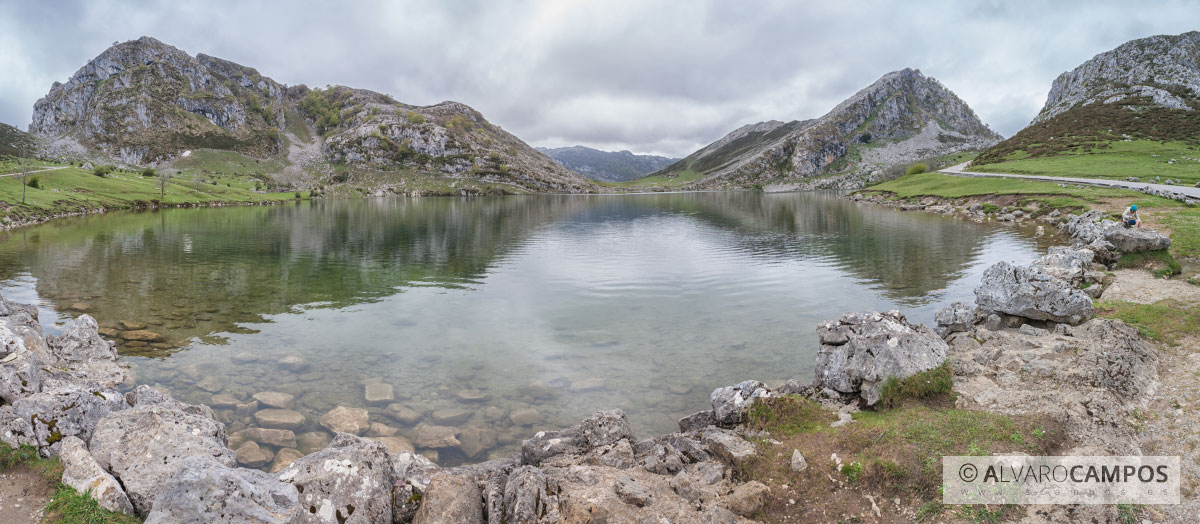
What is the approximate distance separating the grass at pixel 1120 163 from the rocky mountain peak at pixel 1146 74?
61329mm

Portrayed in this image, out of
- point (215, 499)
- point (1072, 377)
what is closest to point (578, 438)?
point (215, 499)

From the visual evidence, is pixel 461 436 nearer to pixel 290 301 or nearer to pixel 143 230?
pixel 290 301

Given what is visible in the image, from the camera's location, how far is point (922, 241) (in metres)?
55.6

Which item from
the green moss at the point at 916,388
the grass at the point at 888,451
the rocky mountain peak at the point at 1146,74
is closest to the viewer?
the grass at the point at 888,451

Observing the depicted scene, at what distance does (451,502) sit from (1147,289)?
106 feet

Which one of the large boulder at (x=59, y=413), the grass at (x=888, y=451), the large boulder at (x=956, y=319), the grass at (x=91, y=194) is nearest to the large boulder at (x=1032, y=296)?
the large boulder at (x=956, y=319)

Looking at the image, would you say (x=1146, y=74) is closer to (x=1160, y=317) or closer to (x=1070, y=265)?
(x=1070, y=265)

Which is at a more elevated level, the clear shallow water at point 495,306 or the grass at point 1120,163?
the grass at point 1120,163

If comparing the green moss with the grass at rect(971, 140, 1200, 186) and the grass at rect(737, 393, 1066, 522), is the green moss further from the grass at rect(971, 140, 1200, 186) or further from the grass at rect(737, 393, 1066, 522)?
the grass at rect(971, 140, 1200, 186)

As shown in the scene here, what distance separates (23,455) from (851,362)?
21.5 meters

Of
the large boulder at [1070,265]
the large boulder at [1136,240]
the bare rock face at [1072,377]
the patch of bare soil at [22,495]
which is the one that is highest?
the large boulder at [1136,240]

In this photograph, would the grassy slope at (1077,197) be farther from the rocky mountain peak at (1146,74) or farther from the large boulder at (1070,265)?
the rocky mountain peak at (1146,74)

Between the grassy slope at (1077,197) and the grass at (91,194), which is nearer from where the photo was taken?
the grassy slope at (1077,197)

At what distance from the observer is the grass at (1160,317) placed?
659 inches
